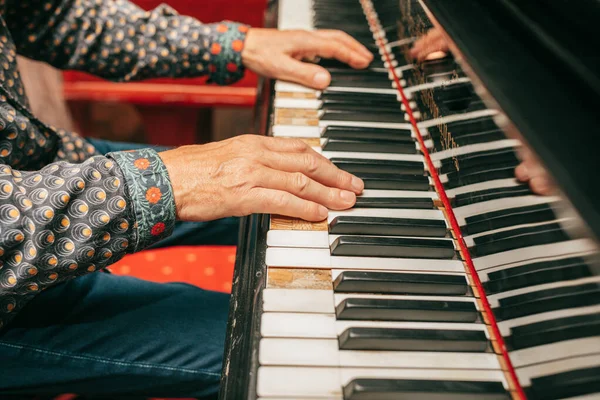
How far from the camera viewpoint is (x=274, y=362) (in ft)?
2.28

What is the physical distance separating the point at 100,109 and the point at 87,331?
2.39 meters

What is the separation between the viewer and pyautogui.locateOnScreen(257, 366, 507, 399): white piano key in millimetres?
666

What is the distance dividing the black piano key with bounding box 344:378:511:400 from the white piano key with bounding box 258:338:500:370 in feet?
0.10

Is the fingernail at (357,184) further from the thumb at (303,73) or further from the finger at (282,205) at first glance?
the thumb at (303,73)

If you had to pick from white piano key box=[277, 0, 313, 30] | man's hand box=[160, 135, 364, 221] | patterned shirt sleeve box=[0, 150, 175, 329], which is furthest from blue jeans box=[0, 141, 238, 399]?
white piano key box=[277, 0, 313, 30]

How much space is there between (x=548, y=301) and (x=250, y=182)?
19.0 inches

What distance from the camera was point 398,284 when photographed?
0.79m

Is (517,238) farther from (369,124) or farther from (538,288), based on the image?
(369,124)

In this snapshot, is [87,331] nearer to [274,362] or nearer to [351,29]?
[274,362]

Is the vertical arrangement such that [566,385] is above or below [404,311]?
below

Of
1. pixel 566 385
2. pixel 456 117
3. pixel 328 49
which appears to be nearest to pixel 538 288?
pixel 566 385

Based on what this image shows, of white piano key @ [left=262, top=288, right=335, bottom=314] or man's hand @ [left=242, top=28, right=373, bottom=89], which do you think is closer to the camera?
white piano key @ [left=262, top=288, right=335, bottom=314]

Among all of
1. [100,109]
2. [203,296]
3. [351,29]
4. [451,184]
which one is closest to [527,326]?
[451,184]

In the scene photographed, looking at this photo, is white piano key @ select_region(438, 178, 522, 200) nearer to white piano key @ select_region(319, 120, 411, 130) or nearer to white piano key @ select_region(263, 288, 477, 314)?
white piano key @ select_region(263, 288, 477, 314)
